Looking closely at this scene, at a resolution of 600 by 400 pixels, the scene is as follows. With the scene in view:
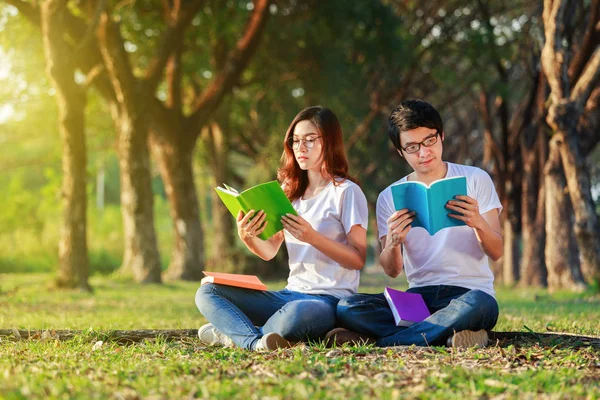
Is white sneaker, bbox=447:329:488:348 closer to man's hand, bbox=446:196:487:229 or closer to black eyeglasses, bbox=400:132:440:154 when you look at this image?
man's hand, bbox=446:196:487:229

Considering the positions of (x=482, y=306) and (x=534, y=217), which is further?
(x=534, y=217)

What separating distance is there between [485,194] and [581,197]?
7191 mm

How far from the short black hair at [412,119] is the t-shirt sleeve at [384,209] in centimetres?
35

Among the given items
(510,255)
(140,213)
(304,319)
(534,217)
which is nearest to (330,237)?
(304,319)

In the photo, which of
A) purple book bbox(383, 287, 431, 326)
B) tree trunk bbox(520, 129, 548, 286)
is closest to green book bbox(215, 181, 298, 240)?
purple book bbox(383, 287, 431, 326)

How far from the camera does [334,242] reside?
207 inches

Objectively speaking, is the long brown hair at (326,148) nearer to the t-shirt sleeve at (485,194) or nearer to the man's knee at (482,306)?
the t-shirt sleeve at (485,194)

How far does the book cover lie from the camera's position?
16.1ft

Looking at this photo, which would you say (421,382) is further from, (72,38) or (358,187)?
(72,38)

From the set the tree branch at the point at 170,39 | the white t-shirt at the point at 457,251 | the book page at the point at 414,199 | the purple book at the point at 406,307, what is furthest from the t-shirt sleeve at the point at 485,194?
the tree branch at the point at 170,39

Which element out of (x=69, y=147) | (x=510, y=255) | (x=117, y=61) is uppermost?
(x=117, y=61)

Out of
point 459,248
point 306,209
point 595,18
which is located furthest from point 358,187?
point 595,18

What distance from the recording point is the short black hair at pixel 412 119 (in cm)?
534

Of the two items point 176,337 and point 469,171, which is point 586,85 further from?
point 176,337
